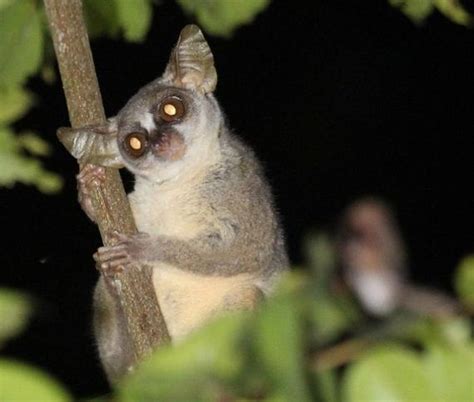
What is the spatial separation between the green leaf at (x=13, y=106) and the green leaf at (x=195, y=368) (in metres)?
0.60

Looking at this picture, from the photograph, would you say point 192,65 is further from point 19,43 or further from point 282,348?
point 282,348

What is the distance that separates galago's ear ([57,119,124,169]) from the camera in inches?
123

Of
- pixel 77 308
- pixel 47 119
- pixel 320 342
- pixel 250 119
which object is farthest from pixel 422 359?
pixel 250 119

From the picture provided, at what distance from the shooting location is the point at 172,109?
4.28 m

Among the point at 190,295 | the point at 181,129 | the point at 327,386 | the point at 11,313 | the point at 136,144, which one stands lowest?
the point at 327,386

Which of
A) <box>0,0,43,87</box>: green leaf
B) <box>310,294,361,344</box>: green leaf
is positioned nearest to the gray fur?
<box>0,0,43,87</box>: green leaf

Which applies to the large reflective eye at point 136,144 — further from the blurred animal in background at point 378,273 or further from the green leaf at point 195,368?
the green leaf at point 195,368

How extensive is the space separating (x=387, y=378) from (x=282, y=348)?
4.2 inches

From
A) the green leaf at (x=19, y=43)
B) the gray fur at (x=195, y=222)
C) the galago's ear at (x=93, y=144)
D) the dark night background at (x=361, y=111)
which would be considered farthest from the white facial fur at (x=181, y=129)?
the dark night background at (x=361, y=111)

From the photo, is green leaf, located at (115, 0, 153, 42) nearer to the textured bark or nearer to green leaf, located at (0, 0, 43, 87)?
the textured bark

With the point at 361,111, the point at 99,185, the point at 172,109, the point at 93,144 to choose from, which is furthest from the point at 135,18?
the point at 361,111

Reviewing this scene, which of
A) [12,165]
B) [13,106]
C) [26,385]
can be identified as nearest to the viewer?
[26,385]

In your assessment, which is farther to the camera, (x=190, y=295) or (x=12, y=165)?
(x=190, y=295)

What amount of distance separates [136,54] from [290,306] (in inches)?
265
